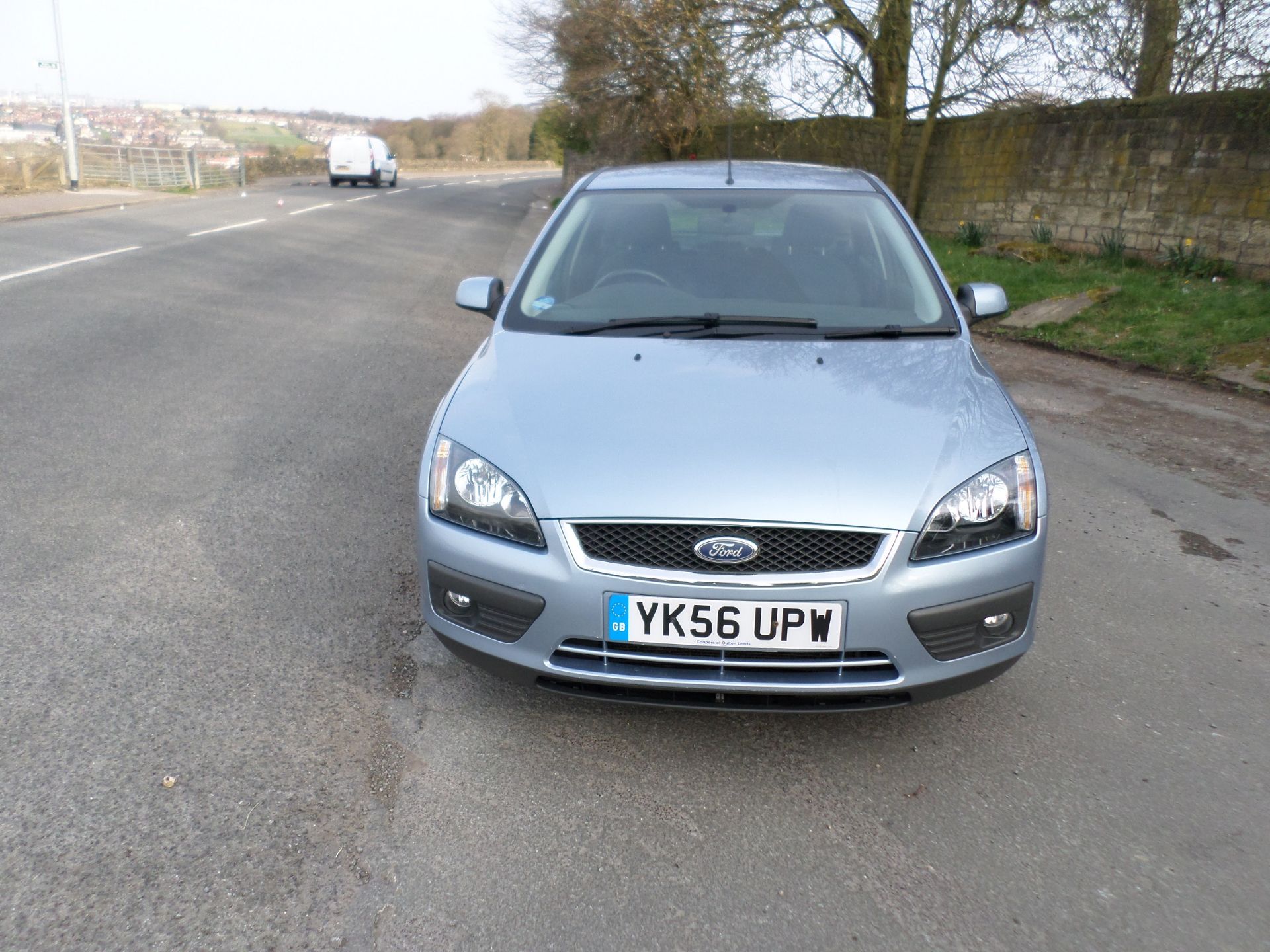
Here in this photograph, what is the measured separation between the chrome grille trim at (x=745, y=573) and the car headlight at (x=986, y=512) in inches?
3.9

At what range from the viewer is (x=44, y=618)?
3322 millimetres

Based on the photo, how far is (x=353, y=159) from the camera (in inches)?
1479

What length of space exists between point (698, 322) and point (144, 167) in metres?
34.5

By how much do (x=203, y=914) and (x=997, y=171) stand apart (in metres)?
15.6

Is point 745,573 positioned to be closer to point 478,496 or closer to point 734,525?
point 734,525

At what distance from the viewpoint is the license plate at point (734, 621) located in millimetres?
2416

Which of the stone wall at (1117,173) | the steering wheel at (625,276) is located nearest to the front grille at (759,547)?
the steering wheel at (625,276)

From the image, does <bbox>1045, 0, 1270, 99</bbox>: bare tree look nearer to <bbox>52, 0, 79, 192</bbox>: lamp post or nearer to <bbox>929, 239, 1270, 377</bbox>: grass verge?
<bbox>929, 239, 1270, 377</bbox>: grass verge

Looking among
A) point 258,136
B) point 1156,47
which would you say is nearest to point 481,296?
point 1156,47

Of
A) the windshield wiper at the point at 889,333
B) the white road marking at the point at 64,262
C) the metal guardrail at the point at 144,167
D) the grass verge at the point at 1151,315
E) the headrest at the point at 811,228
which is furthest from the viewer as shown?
the metal guardrail at the point at 144,167

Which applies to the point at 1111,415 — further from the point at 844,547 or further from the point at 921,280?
the point at 844,547

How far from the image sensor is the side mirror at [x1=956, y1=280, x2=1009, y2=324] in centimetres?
384

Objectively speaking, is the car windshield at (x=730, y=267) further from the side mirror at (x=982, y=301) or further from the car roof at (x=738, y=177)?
the side mirror at (x=982, y=301)

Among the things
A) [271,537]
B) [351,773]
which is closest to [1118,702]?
[351,773]
